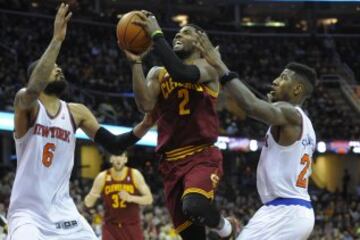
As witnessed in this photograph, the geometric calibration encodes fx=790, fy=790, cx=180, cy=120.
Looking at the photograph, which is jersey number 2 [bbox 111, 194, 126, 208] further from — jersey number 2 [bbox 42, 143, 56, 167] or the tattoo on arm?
the tattoo on arm

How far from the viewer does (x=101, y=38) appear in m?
29.8

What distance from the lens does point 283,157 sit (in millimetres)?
6023

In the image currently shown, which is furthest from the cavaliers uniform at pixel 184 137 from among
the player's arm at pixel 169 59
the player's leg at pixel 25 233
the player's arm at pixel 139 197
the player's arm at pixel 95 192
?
the player's arm at pixel 95 192

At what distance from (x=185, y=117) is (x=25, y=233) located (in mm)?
1692

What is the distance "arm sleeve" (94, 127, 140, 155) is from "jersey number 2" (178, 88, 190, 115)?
1.54 feet

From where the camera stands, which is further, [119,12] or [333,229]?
[119,12]

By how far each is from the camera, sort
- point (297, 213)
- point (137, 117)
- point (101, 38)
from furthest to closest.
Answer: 1. point (101, 38)
2. point (137, 117)
3. point (297, 213)

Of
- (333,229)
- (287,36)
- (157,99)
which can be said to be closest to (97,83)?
(333,229)

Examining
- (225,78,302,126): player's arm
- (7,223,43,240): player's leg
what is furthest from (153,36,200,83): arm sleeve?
(7,223,43,240): player's leg

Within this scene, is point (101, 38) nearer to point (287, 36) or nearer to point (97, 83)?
point (97, 83)

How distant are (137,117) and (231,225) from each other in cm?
1654

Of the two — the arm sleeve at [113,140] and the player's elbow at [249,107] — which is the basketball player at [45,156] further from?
the player's elbow at [249,107]

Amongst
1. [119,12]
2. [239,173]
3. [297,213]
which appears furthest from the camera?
[119,12]

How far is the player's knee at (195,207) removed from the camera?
611 cm
